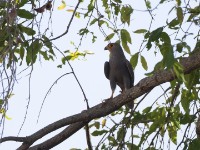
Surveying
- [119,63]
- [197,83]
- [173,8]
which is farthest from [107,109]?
[119,63]

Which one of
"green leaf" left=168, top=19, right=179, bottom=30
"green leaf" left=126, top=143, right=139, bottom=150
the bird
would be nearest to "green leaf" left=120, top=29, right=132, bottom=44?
"green leaf" left=168, top=19, right=179, bottom=30

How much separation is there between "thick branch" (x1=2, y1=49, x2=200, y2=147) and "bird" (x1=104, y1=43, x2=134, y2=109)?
8.02 feet

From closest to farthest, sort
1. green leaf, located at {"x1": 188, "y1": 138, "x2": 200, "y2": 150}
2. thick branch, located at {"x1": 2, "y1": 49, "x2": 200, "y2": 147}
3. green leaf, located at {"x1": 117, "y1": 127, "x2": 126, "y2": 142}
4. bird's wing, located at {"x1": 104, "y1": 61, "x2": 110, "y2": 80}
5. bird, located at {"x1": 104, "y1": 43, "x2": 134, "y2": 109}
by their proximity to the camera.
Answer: green leaf, located at {"x1": 188, "y1": 138, "x2": 200, "y2": 150} < thick branch, located at {"x1": 2, "y1": 49, "x2": 200, "y2": 147} < green leaf, located at {"x1": 117, "y1": 127, "x2": 126, "y2": 142} < bird, located at {"x1": 104, "y1": 43, "x2": 134, "y2": 109} < bird's wing, located at {"x1": 104, "y1": 61, "x2": 110, "y2": 80}

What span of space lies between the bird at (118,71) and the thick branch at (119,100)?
245cm

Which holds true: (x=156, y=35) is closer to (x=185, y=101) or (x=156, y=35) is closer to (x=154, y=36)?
(x=154, y=36)

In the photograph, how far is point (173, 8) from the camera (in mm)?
3439

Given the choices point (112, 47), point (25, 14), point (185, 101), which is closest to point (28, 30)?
point (25, 14)

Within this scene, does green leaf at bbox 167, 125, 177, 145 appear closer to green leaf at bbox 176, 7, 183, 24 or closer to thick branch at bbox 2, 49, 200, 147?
thick branch at bbox 2, 49, 200, 147

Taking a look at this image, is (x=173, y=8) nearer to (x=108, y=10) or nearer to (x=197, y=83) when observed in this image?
(x=197, y=83)

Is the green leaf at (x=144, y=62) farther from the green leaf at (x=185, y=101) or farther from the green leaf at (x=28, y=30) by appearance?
the green leaf at (x=28, y=30)

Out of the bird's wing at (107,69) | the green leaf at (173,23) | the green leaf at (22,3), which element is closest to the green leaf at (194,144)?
the green leaf at (173,23)

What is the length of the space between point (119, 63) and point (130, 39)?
2.80 meters

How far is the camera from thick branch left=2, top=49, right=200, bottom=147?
338 cm

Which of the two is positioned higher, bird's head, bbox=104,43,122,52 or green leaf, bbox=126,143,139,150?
bird's head, bbox=104,43,122,52
